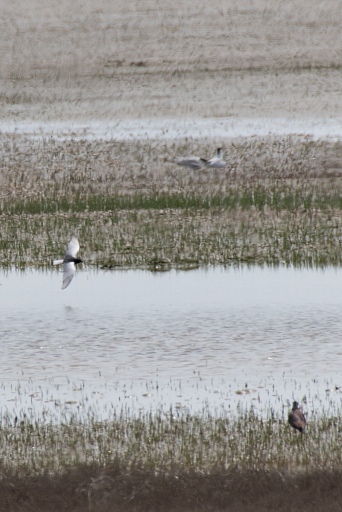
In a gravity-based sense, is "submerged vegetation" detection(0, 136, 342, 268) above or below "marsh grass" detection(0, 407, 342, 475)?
above

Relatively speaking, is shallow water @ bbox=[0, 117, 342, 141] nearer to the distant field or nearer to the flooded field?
the flooded field

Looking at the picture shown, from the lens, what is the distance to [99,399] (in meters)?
14.5

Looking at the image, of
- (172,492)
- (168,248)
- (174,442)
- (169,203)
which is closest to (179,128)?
(169,203)

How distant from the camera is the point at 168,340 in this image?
18.0 metres

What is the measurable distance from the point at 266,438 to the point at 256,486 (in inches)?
69.8

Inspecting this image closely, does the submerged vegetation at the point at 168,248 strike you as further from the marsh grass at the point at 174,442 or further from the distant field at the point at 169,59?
the distant field at the point at 169,59

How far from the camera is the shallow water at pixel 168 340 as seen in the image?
14.6 meters

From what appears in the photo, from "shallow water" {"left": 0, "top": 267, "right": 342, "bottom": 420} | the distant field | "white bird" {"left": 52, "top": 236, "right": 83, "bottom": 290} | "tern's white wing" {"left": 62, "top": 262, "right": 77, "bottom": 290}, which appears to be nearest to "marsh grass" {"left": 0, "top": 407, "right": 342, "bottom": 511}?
"shallow water" {"left": 0, "top": 267, "right": 342, "bottom": 420}

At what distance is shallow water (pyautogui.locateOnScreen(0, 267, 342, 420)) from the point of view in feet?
47.9

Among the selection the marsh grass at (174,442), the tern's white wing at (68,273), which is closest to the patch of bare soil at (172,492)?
the marsh grass at (174,442)

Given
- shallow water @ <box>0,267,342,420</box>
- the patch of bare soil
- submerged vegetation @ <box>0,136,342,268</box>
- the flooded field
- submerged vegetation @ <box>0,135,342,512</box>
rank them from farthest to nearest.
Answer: submerged vegetation @ <box>0,136,342,268</box>, shallow water @ <box>0,267,342,420</box>, the flooded field, submerged vegetation @ <box>0,135,342,512</box>, the patch of bare soil

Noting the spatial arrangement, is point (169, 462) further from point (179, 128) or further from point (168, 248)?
point (179, 128)

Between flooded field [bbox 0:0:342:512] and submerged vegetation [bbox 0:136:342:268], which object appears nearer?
flooded field [bbox 0:0:342:512]

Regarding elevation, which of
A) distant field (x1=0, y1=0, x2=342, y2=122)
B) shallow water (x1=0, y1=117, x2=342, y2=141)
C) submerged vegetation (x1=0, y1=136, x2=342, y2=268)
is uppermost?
distant field (x1=0, y1=0, x2=342, y2=122)
